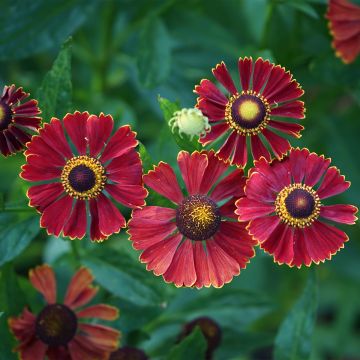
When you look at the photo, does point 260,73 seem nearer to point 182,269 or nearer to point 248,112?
point 248,112

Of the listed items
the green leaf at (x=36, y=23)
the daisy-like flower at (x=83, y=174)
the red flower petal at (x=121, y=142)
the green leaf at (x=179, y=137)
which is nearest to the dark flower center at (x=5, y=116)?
the daisy-like flower at (x=83, y=174)

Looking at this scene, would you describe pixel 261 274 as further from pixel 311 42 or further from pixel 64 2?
pixel 64 2

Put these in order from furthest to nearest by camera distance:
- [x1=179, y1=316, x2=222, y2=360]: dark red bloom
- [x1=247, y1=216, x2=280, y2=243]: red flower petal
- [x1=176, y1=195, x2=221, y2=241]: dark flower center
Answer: [x1=179, y1=316, x2=222, y2=360]: dark red bloom → [x1=176, y1=195, x2=221, y2=241]: dark flower center → [x1=247, y1=216, x2=280, y2=243]: red flower petal

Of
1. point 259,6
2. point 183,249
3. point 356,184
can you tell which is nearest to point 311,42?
point 259,6

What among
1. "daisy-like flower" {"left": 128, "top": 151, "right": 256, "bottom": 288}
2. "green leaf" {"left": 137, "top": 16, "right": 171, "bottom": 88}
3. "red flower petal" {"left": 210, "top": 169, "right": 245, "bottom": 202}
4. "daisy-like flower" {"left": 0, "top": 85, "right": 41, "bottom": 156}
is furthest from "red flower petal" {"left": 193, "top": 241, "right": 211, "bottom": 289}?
"green leaf" {"left": 137, "top": 16, "right": 171, "bottom": 88}

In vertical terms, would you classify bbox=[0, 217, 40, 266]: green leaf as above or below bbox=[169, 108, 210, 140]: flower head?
below

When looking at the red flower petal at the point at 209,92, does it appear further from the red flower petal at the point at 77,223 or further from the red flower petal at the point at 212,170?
the red flower petal at the point at 77,223

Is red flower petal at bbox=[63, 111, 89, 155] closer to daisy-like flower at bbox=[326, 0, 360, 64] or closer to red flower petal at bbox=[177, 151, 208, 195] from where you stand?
red flower petal at bbox=[177, 151, 208, 195]
